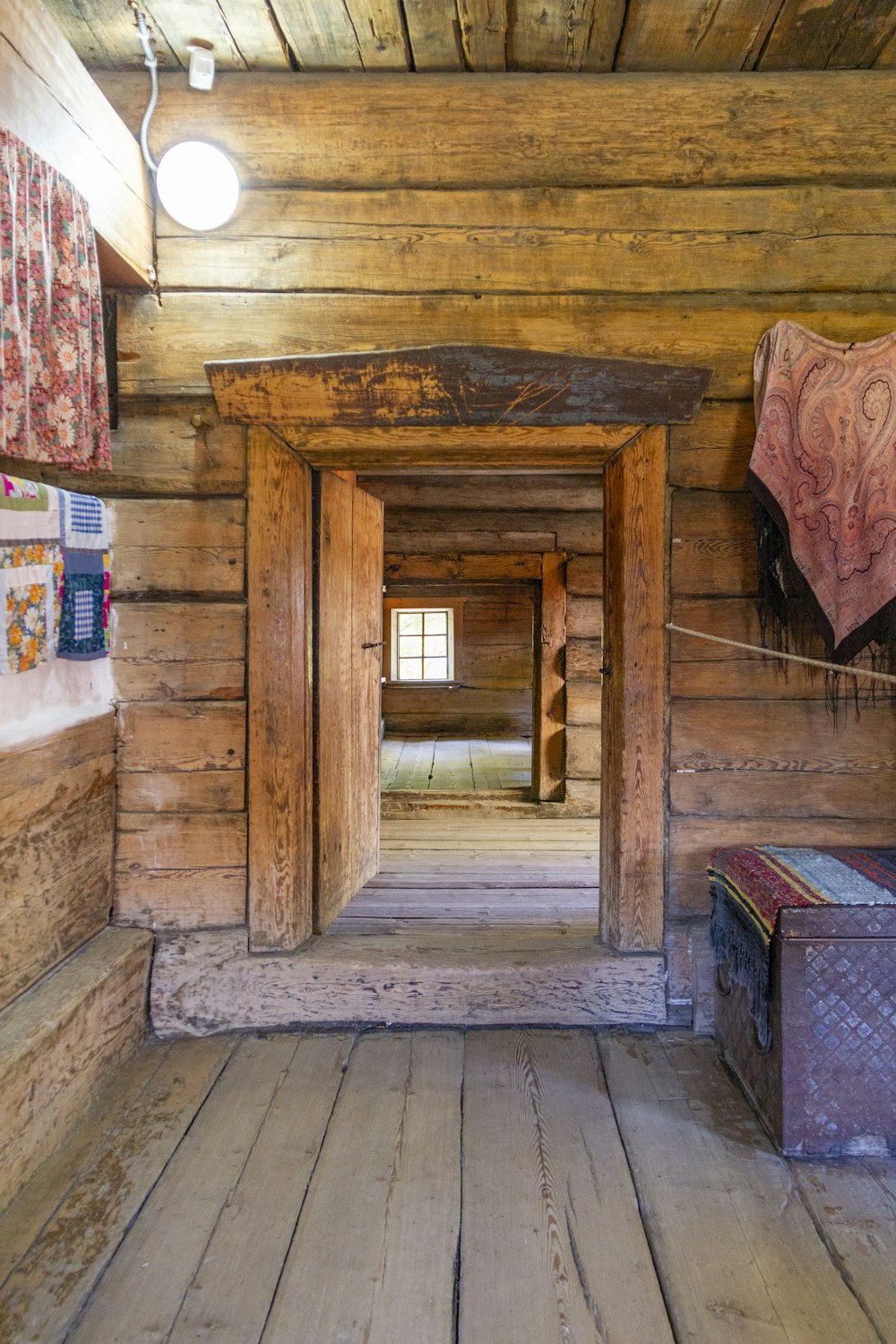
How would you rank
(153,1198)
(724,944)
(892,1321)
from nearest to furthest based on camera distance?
(892,1321)
(153,1198)
(724,944)

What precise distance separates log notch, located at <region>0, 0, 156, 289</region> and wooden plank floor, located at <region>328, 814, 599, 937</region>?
2061mm

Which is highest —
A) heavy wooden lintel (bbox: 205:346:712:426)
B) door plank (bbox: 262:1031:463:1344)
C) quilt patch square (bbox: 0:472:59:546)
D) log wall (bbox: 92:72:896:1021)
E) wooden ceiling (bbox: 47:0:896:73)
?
wooden ceiling (bbox: 47:0:896:73)

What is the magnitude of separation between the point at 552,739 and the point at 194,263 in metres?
3.19

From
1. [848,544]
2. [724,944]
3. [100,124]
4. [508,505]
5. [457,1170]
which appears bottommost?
[457,1170]

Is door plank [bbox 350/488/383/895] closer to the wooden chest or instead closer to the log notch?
the log notch

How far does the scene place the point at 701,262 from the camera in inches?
96.1

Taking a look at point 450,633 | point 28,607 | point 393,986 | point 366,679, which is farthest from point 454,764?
point 28,607

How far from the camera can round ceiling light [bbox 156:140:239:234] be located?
2.35m

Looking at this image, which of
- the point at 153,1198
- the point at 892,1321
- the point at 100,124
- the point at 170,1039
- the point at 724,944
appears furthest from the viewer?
the point at 170,1039

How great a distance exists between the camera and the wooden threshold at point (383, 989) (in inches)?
98.7

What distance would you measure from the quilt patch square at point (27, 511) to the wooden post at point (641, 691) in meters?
A: 1.52

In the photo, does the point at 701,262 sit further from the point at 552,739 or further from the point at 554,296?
the point at 552,739

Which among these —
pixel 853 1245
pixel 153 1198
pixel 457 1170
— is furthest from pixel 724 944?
pixel 153 1198

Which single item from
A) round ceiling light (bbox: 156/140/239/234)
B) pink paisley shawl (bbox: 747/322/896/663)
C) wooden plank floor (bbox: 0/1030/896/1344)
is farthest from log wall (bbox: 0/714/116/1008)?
pink paisley shawl (bbox: 747/322/896/663)
